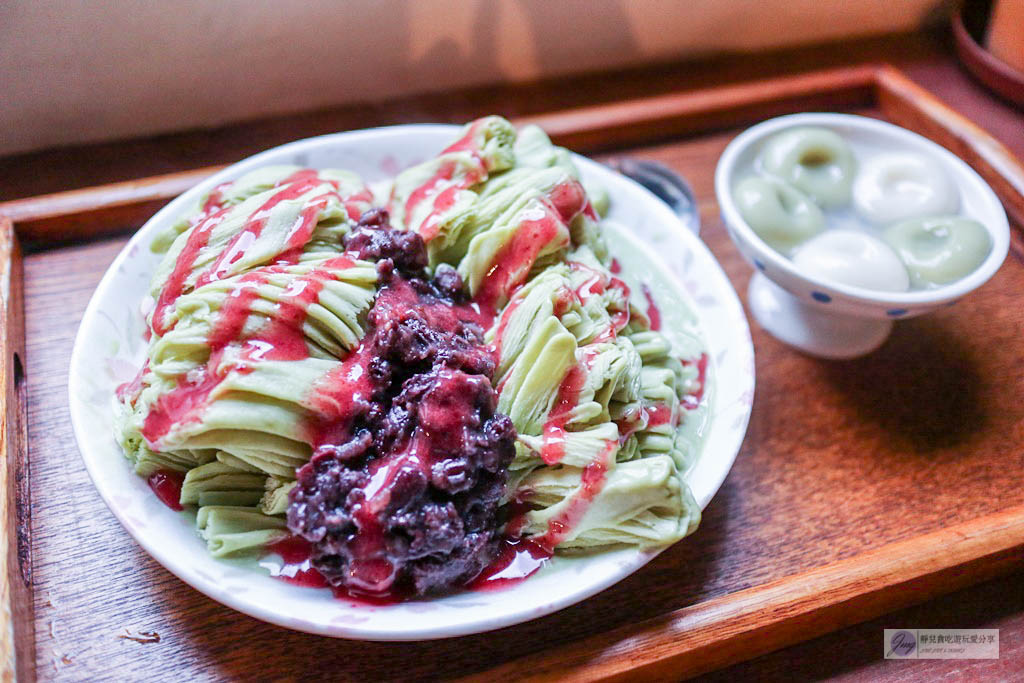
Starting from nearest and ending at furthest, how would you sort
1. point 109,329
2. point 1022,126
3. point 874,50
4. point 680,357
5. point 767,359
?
point 109,329 → point 680,357 → point 767,359 → point 1022,126 → point 874,50

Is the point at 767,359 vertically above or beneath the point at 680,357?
beneath

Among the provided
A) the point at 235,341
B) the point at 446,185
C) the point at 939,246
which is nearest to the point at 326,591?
the point at 235,341

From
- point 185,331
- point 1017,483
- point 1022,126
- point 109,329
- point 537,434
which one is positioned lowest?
point 1017,483

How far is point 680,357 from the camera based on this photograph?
2.01 m

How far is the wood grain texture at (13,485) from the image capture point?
4.82 feet

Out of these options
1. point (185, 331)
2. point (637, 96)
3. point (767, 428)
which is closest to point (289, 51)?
point (637, 96)

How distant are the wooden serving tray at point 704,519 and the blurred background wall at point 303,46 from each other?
17.6 inches

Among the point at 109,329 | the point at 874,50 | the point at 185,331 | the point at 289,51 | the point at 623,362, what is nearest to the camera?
the point at 185,331

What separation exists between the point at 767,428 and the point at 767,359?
259 mm

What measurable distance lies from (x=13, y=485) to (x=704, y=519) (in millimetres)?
1620

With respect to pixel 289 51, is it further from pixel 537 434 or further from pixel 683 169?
pixel 537 434

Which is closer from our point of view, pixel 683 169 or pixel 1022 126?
pixel 683 169

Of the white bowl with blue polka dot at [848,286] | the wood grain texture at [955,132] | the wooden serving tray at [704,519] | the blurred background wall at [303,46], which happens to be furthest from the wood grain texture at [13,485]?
the wood grain texture at [955,132]

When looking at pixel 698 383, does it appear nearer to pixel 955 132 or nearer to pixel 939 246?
pixel 939 246
